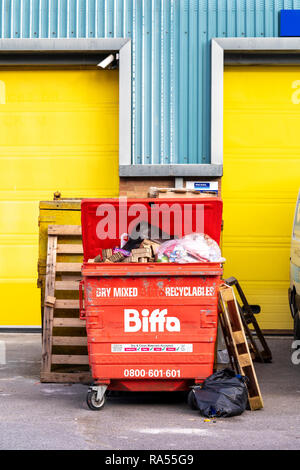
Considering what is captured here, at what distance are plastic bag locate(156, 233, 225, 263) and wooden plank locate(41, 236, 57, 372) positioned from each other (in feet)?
6.12

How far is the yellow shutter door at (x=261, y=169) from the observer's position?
1185cm

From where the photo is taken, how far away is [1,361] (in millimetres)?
9805

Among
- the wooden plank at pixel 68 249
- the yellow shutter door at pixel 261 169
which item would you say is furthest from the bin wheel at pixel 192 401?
the yellow shutter door at pixel 261 169

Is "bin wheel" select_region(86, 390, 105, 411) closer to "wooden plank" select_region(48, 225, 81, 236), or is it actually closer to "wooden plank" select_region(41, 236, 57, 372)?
"wooden plank" select_region(41, 236, 57, 372)

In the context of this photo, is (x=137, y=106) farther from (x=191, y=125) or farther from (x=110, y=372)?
(x=110, y=372)

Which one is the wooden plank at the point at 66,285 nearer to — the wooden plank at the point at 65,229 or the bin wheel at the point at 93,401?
the wooden plank at the point at 65,229

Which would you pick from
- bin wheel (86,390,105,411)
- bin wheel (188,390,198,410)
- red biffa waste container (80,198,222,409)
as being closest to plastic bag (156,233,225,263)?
red biffa waste container (80,198,222,409)

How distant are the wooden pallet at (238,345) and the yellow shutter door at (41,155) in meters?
4.74

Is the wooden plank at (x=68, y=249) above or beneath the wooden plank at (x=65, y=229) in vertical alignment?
beneath

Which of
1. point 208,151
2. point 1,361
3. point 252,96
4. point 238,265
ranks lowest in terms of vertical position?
point 1,361

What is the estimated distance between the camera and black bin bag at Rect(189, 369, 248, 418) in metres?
6.77

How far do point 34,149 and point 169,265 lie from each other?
553cm

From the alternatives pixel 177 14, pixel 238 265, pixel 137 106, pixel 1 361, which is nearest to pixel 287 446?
pixel 1 361

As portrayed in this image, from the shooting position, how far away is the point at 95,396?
23.4 feet
